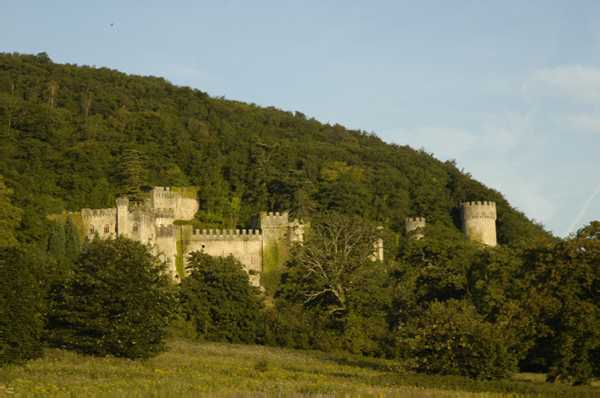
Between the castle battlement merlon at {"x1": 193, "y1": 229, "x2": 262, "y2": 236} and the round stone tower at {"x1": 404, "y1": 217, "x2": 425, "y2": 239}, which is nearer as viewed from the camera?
the castle battlement merlon at {"x1": 193, "y1": 229, "x2": 262, "y2": 236}

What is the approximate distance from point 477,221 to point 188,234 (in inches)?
983

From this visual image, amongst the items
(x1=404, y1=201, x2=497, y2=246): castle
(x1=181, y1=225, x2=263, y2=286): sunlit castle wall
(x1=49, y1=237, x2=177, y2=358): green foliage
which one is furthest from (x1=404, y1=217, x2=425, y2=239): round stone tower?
(x1=49, y1=237, x2=177, y2=358): green foliage

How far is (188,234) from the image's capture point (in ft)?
159

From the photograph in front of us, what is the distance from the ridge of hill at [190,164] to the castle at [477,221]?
4.45 feet

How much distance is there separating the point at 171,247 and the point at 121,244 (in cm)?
1798

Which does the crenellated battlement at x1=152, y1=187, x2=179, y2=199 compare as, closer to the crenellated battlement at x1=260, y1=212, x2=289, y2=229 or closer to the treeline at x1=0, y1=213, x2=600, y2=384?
the crenellated battlement at x1=260, y1=212, x2=289, y2=229

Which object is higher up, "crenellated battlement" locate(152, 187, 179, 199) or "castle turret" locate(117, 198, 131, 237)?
"crenellated battlement" locate(152, 187, 179, 199)

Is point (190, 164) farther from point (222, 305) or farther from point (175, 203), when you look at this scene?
point (222, 305)

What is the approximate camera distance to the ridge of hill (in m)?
54.5

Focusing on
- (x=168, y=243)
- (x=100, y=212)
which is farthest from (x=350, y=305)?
(x=100, y=212)

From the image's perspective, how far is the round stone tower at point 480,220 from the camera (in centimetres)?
5753

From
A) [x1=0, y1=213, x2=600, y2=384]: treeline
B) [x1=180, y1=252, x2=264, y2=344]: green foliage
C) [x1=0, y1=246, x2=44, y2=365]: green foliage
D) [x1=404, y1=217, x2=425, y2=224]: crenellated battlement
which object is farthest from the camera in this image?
[x1=404, y1=217, x2=425, y2=224]: crenellated battlement

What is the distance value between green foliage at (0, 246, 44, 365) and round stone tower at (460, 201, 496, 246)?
42.5 meters

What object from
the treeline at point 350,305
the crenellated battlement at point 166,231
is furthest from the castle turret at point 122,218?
the treeline at point 350,305
